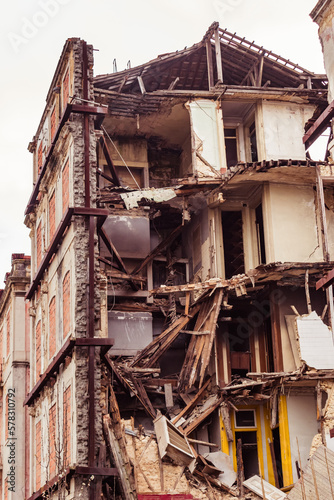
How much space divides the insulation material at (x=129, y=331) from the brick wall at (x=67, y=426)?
7029 millimetres

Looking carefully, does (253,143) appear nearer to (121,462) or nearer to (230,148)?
(230,148)

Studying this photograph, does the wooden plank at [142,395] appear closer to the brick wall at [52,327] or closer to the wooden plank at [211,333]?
the wooden plank at [211,333]

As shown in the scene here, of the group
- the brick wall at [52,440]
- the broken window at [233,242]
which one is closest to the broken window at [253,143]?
the broken window at [233,242]

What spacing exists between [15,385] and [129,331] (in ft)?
18.3

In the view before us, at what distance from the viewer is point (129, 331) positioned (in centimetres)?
3541

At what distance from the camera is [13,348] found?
3812cm

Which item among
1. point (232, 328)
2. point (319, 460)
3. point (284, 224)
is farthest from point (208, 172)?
point (319, 460)

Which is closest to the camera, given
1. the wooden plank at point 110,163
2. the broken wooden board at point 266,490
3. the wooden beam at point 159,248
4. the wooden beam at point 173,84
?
the broken wooden board at point 266,490

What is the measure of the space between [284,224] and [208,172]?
3.35m

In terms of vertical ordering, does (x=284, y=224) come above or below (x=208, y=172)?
below

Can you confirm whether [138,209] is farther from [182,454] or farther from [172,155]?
[182,454]

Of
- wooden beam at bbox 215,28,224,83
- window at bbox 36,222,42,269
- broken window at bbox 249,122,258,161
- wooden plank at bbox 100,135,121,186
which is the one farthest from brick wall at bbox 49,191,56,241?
broken window at bbox 249,122,258,161

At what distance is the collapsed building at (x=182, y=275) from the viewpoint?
28.2 meters

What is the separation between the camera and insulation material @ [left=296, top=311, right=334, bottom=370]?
3166cm
